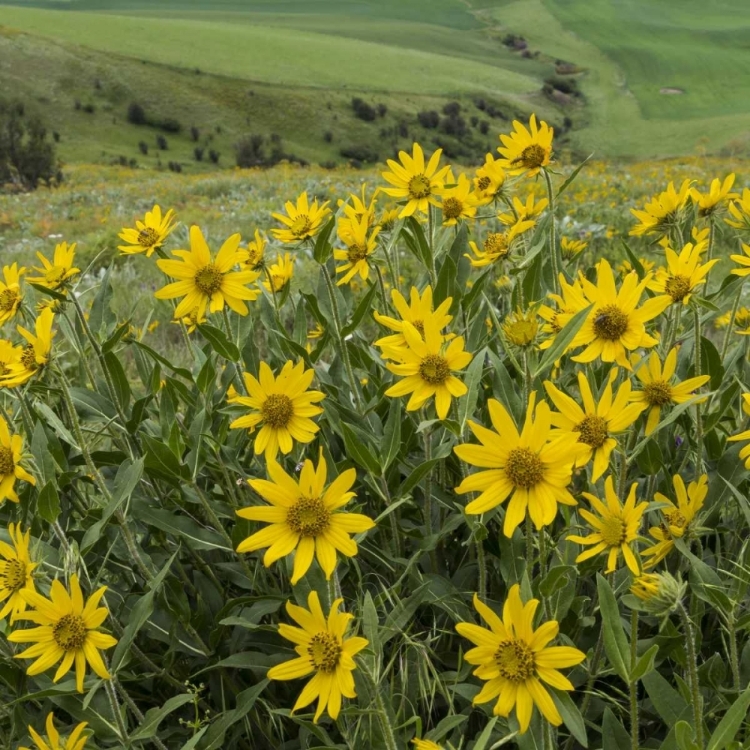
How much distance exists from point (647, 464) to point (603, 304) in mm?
399

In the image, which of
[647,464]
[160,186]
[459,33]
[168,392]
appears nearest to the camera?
[647,464]

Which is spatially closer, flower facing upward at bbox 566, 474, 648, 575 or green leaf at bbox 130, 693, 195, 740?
flower facing upward at bbox 566, 474, 648, 575

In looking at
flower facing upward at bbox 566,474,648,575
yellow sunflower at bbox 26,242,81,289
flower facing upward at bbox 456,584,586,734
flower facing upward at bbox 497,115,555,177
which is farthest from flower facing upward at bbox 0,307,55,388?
flower facing upward at bbox 497,115,555,177

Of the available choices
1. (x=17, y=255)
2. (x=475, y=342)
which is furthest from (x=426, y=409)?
(x=17, y=255)

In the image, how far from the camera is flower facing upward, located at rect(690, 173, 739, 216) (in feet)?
6.55

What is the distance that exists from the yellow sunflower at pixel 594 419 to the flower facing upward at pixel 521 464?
8 centimetres

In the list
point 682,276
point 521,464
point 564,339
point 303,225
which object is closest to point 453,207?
point 303,225

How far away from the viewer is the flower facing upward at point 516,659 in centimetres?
106

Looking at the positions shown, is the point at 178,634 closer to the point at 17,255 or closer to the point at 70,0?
the point at 17,255

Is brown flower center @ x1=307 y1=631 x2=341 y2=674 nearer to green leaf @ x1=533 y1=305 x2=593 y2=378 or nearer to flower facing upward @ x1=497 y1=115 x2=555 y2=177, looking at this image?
green leaf @ x1=533 y1=305 x2=593 y2=378

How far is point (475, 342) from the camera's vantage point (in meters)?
1.91

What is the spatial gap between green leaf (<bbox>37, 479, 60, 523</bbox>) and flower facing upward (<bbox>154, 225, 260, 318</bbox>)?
20.8 inches

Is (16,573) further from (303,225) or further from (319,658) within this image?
(303,225)

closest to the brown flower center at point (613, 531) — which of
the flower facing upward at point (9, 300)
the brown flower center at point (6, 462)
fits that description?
the brown flower center at point (6, 462)
